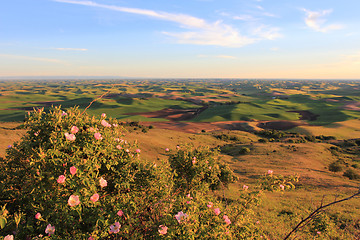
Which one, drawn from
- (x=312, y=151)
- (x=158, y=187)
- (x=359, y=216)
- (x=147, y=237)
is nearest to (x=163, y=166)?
(x=158, y=187)

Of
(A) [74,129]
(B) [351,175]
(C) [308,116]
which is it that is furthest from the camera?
(C) [308,116]

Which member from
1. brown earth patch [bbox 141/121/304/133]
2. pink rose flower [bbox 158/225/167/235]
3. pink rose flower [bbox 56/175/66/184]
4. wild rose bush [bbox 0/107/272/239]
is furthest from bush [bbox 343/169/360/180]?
brown earth patch [bbox 141/121/304/133]

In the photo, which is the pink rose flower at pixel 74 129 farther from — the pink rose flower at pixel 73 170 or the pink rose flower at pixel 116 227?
the pink rose flower at pixel 116 227

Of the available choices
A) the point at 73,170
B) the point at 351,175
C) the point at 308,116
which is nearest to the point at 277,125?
the point at 308,116

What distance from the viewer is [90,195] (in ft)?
13.8

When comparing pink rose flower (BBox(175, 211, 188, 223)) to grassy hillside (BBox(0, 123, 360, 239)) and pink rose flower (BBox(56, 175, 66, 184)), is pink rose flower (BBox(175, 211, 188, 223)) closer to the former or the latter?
grassy hillside (BBox(0, 123, 360, 239))

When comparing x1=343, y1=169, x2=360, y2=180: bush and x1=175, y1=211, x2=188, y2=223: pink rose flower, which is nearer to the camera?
x1=175, y1=211, x2=188, y2=223: pink rose flower

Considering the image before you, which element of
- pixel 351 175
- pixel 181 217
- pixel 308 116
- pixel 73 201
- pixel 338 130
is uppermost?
pixel 73 201

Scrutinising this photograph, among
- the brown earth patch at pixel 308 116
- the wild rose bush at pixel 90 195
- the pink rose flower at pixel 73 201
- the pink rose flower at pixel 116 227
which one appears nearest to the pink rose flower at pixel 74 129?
the wild rose bush at pixel 90 195

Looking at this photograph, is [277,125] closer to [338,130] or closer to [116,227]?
[338,130]

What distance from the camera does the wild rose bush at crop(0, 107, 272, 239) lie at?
4.12 meters

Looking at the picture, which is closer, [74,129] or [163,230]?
[163,230]

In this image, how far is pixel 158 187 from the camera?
558 cm

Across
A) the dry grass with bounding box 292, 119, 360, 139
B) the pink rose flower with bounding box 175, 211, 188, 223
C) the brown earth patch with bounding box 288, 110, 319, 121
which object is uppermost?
the pink rose flower with bounding box 175, 211, 188, 223
